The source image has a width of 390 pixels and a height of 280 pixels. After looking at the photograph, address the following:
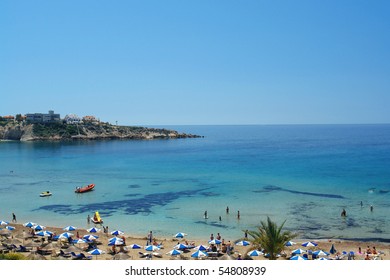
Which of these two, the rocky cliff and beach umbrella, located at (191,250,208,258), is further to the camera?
the rocky cliff

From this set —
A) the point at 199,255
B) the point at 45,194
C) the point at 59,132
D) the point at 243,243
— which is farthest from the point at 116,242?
the point at 59,132

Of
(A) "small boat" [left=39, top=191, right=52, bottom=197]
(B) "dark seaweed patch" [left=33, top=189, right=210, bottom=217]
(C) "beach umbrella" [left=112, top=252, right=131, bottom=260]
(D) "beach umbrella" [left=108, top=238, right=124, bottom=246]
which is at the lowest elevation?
(B) "dark seaweed patch" [left=33, top=189, right=210, bottom=217]

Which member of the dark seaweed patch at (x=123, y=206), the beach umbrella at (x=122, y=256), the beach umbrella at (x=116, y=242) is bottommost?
the dark seaweed patch at (x=123, y=206)

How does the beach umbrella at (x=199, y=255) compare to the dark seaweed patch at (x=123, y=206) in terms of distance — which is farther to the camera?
the dark seaweed patch at (x=123, y=206)

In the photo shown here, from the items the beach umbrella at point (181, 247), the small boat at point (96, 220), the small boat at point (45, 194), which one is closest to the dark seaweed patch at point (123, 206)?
the small boat at point (96, 220)

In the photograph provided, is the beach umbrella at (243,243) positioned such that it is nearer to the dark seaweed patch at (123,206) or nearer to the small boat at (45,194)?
the dark seaweed patch at (123,206)

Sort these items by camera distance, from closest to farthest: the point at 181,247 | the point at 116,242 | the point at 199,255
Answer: the point at 199,255 → the point at 181,247 → the point at 116,242

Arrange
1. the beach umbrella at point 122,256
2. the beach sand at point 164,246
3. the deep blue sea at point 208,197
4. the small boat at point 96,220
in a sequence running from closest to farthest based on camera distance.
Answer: the beach umbrella at point 122,256, the beach sand at point 164,246, the deep blue sea at point 208,197, the small boat at point 96,220

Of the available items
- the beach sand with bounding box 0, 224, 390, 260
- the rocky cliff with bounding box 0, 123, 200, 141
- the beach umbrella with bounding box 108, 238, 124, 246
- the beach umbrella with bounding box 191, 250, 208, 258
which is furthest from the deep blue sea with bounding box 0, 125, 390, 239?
the rocky cliff with bounding box 0, 123, 200, 141

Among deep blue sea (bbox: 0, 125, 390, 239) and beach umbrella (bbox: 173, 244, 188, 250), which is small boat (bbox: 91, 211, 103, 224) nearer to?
deep blue sea (bbox: 0, 125, 390, 239)

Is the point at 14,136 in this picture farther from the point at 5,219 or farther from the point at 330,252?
the point at 330,252

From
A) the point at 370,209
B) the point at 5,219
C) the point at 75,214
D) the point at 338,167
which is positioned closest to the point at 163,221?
the point at 75,214

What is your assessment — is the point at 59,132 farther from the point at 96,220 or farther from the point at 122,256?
the point at 122,256
